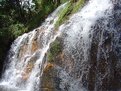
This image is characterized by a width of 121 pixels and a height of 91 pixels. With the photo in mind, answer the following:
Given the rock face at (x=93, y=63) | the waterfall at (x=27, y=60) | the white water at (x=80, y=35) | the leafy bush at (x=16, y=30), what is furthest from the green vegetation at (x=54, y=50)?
the leafy bush at (x=16, y=30)

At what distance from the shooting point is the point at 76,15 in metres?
17.5

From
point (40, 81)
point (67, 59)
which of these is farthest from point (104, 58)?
point (40, 81)

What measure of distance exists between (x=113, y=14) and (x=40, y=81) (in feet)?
13.8

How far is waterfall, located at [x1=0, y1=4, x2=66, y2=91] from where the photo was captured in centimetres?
1838

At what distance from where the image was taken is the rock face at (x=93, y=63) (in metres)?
15.3

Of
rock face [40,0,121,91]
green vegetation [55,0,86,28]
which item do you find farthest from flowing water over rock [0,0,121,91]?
green vegetation [55,0,86,28]

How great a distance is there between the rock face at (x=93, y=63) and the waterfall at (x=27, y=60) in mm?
1181

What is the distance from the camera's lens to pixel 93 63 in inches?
612

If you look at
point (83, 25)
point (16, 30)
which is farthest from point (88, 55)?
point (16, 30)

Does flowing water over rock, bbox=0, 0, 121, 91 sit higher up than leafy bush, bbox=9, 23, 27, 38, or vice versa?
leafy bush, bbox=9, 23, 27, 38

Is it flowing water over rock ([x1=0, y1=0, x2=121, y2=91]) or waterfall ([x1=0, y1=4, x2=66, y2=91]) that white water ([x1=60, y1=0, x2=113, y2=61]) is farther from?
waterfall ([x1=0, y1=4, x2=66, y2=91])

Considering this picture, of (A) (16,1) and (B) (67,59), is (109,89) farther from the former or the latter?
(A) (16,1)

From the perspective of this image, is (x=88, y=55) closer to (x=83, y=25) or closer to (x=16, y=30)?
(x=83, y=25)

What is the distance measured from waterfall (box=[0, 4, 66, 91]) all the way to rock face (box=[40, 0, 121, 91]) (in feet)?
3.87
